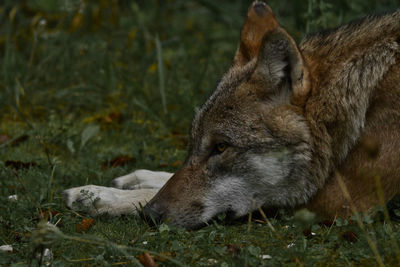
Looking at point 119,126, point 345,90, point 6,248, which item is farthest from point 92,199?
point 119,126

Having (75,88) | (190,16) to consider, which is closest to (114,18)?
(190,16)

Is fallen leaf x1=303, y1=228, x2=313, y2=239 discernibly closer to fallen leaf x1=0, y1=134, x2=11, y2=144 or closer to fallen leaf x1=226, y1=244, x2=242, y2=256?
fallen leaf x1=226, y1=244, x2=242, y2=256

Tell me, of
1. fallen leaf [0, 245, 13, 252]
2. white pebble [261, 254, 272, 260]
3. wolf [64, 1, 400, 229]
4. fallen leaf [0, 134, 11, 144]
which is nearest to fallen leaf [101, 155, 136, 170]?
fallen leaf [0, 134, 11, 144]

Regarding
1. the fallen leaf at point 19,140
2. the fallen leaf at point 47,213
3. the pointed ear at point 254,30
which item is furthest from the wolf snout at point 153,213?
the fallen leaf at point 19,140

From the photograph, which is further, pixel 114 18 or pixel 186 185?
pixel 114 18

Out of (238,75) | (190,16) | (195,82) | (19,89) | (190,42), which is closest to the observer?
(238,75)

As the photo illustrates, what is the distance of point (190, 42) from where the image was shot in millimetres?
8367

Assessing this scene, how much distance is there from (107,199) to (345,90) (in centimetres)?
182

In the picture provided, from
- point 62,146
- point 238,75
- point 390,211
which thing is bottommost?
point 62,146

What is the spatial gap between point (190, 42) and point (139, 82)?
2000 millimetres

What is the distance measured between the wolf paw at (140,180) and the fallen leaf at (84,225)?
763mm

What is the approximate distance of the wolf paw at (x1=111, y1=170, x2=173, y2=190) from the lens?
428 cm

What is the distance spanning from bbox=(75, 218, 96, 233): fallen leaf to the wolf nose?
0.34m

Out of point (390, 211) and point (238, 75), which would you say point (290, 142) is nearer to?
point (238, 75)
